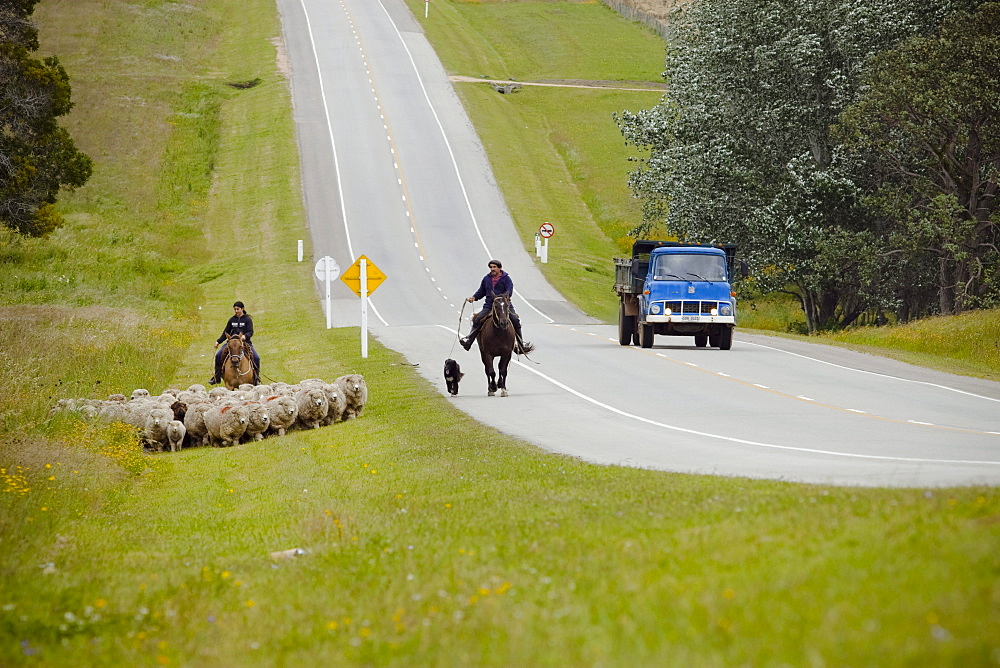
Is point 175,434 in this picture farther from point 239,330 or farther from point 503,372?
point 503,372

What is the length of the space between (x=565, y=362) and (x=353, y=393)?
26.7 feet

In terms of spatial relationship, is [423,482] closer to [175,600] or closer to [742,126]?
[175,600]

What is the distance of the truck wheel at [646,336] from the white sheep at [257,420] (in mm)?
13444

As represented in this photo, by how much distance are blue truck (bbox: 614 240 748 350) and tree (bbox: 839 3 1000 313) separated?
8.42 metres

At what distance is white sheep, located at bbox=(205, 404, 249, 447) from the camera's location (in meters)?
19.5

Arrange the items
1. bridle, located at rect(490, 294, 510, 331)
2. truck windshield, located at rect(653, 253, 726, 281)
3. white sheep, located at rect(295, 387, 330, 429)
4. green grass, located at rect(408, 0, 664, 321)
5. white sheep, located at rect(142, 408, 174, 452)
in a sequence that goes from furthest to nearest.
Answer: green grass, located at rect(408, 0, 664, 321)
truck windshield, located at rect(653, 253, 726, 281)
bridle, located at rect(490, 294, 510, 331)
white sheep, located at rect(295, 387, 330, 429)
white sheep, located at rect(142, 408, 174, 452)

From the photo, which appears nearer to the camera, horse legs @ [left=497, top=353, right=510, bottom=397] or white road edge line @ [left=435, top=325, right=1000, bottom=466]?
white road edge line @ [left=435, top=325, right=1000, bottom=466]

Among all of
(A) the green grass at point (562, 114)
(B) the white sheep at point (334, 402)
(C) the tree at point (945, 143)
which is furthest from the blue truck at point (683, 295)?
(A) the green grass at point (562, 114)

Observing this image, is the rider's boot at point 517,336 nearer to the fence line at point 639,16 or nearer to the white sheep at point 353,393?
the white sheep at point 353,393

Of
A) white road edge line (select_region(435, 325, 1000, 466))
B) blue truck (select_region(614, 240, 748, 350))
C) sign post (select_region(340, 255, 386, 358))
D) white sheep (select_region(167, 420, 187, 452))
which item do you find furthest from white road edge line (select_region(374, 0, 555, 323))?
white sheep (select_region(167, 420, 187, 452))

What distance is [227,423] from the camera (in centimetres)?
1947

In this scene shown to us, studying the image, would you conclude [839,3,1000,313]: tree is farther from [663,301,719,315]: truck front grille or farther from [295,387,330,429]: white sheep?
[295,387,330,429]: white sheep

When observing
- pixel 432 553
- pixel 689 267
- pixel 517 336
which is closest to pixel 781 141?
pixel 689 267

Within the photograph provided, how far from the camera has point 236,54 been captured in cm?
8312
